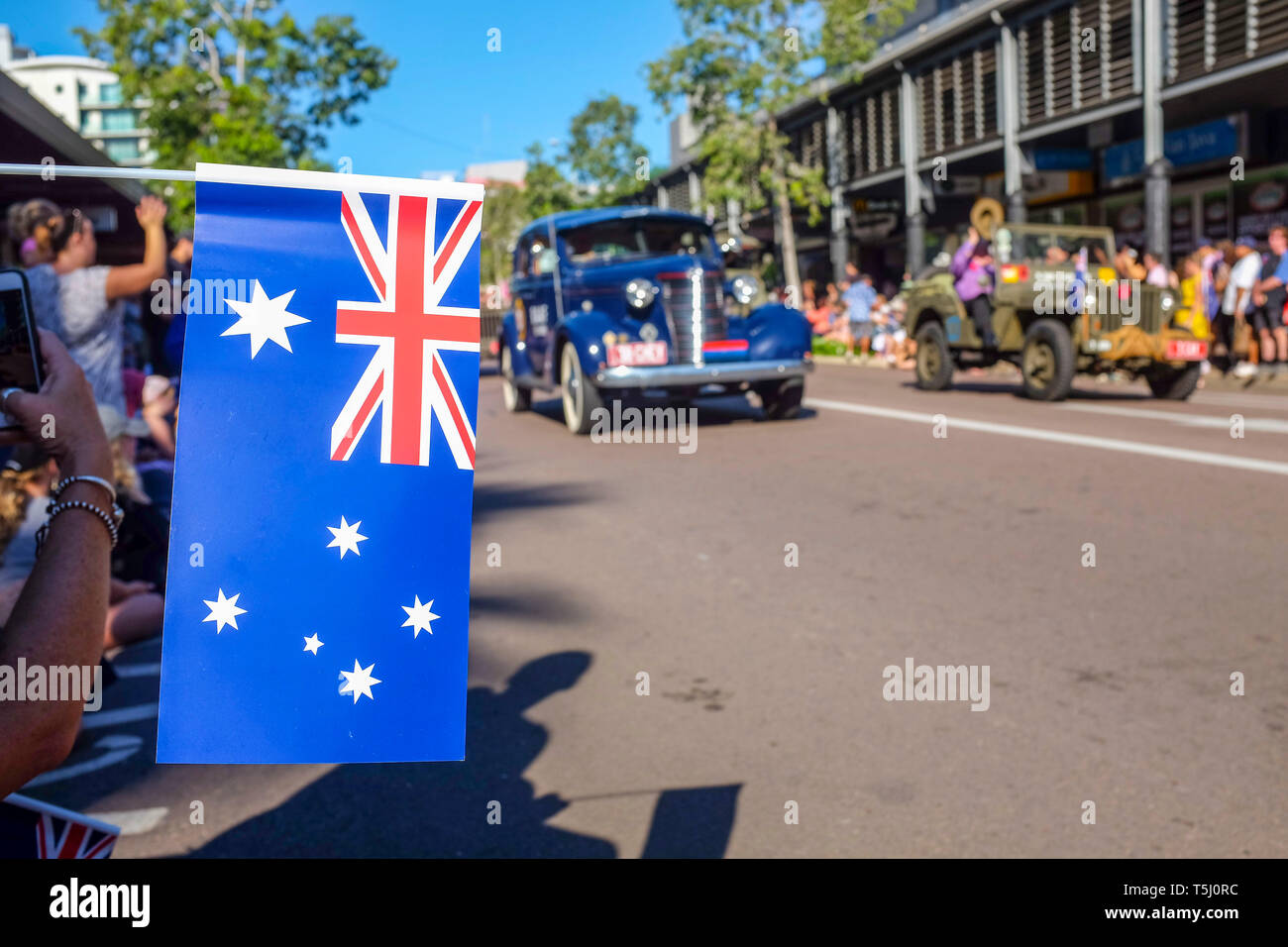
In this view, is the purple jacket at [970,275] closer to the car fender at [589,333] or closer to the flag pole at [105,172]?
the car fender at [589,333]

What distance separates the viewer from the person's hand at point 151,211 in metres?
2.84

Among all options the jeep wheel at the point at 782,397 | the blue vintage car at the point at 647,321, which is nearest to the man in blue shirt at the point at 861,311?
the blue vintage car at the point at 647,321

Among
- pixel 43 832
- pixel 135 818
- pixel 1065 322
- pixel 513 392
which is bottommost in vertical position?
pixel 135 818

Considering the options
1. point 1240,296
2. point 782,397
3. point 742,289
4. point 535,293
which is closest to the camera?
point 782,397

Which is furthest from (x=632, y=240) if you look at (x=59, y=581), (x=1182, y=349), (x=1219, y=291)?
(x=59, y=581)

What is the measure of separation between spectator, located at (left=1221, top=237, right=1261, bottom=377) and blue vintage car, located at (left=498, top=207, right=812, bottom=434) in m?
7.49

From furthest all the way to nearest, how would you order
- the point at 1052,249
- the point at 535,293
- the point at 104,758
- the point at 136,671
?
the point at 1052,249 < the point at 535,293 < the point at 136,671 < the point at 104,758

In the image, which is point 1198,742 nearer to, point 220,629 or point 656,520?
point 220,629

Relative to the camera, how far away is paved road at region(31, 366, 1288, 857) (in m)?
3.41

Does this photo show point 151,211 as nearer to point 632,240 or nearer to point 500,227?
point 632,240

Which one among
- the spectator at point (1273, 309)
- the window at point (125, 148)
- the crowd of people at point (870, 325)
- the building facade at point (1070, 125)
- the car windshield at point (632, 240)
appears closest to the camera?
the car windshield at point (632, 240)

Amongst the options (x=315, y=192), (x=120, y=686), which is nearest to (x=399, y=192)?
(x=315, y=192)

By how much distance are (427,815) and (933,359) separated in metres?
13.7

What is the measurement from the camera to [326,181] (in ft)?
4.86
